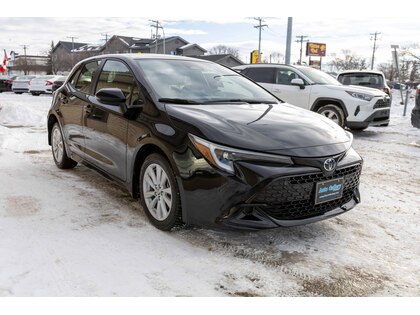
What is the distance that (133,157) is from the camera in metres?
3.72

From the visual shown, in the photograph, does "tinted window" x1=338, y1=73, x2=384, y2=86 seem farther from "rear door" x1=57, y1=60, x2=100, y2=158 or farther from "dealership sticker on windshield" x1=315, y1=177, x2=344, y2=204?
"dealership sticker on windshield" x1=315, y1=177, x2=344, y2=204

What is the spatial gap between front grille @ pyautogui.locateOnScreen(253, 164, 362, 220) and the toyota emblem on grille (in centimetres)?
6

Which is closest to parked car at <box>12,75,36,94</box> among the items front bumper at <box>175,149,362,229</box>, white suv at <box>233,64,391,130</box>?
white suv at <box>233,64,391,130</box>

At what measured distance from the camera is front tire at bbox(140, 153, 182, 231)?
3283 mm

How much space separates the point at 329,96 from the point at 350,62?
78.2m

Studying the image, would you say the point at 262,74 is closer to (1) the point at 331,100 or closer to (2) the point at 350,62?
(1) the point at 331,100

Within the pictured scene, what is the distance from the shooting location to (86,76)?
4.97 meters

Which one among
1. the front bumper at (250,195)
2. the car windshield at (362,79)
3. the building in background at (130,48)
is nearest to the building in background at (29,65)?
the building in background at (130,48)

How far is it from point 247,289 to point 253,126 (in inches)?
49.5

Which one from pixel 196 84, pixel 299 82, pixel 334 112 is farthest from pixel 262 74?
pixel 196 84

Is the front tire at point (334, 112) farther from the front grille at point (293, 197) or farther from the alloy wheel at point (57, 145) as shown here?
the front grille at point (293, 197)

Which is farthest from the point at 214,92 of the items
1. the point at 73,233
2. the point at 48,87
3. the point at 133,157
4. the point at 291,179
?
the point at 48,87

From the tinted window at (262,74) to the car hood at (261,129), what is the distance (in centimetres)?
665

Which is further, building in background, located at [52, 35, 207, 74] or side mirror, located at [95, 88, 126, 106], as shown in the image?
building in background, located at [52, 35, 207, 74]
